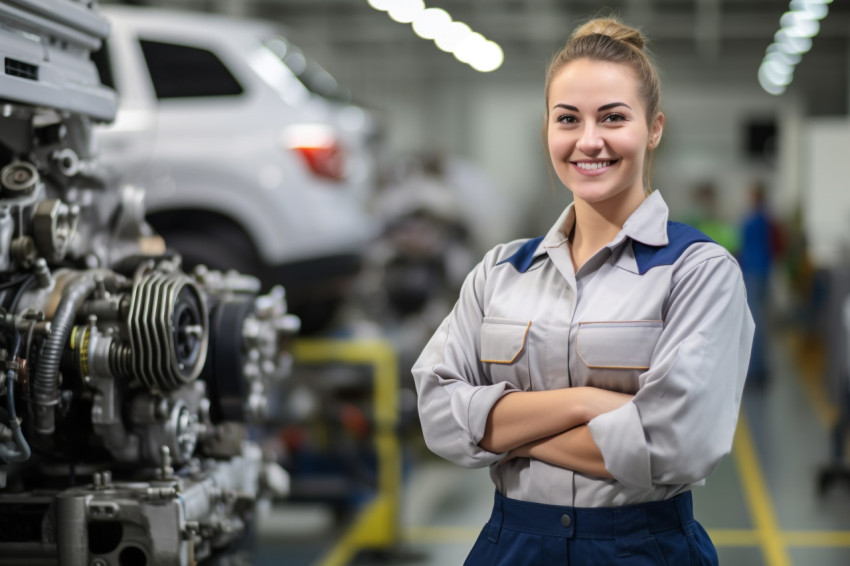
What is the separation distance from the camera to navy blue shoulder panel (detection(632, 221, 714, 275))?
173cm

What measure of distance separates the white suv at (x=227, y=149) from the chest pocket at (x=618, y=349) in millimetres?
3405

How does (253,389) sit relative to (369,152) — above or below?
below

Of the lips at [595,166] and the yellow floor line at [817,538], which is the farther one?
the yellow floor line at [817,538]

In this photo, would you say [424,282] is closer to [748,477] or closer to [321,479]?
[321,479]

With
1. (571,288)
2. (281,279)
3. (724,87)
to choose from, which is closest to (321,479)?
(281,279)

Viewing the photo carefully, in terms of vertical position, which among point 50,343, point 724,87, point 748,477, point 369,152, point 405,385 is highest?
point 724,87

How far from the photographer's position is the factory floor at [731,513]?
16.5 feet

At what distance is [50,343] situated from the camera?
2.06 metres

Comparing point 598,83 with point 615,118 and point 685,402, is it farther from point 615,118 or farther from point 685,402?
point 685,402

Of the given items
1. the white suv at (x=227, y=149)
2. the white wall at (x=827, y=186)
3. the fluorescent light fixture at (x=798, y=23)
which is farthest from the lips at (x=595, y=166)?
the fluorescent light fixture at (x=798, y=23)

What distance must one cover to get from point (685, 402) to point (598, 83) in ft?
1.89

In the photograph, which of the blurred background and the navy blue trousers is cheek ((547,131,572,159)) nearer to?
the blurred background

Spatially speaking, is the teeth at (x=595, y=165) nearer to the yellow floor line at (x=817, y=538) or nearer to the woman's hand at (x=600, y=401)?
the woman's hand at (x=600, y=401)

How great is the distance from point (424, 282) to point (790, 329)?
9.16 metres
